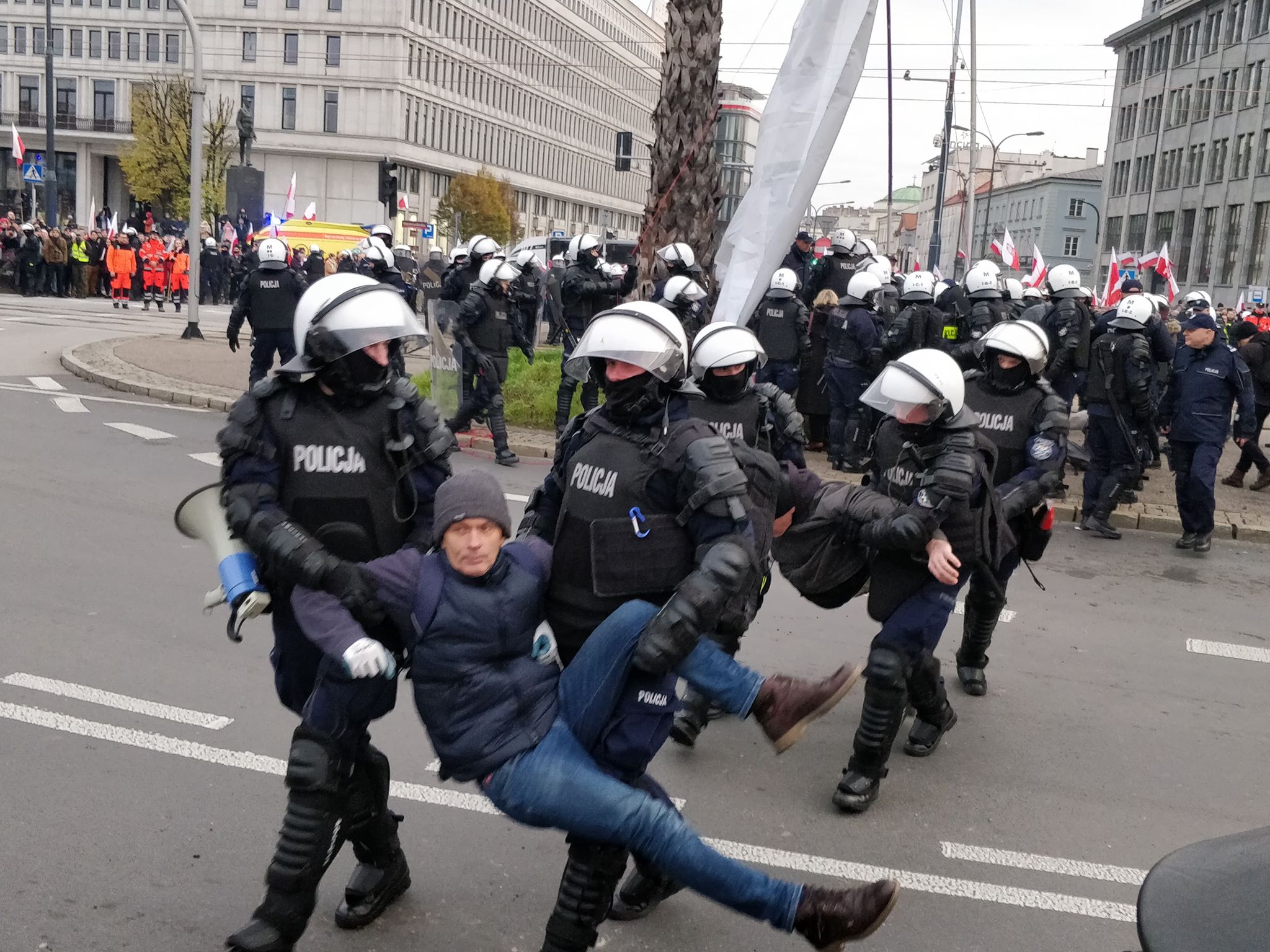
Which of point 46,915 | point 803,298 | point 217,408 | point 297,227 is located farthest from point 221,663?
point 297,227

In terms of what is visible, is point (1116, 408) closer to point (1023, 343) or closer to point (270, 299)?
point (1023, 343)

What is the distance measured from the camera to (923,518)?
4664 mm

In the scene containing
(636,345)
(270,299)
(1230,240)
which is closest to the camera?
(636,345)

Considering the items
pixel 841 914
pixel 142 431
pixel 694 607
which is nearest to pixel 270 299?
pixel 142 431

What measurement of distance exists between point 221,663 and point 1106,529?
289 inches

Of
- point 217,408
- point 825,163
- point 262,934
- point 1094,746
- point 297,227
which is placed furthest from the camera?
point 297,227

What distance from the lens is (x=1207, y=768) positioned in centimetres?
532

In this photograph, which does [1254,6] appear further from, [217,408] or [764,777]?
[764,777]

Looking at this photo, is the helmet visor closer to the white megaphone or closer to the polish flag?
the white megaphone

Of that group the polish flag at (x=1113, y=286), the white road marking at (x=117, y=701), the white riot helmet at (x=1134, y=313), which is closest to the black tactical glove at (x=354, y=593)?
the white road marking at (x=117, y=701)

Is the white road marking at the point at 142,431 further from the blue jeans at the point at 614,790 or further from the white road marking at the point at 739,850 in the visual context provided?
the blue jeans at the point at 614,790

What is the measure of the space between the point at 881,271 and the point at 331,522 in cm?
1066

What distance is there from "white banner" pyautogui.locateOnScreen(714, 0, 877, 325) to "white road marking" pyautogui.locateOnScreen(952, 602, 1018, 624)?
2.42 meters

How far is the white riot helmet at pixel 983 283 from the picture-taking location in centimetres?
1185
